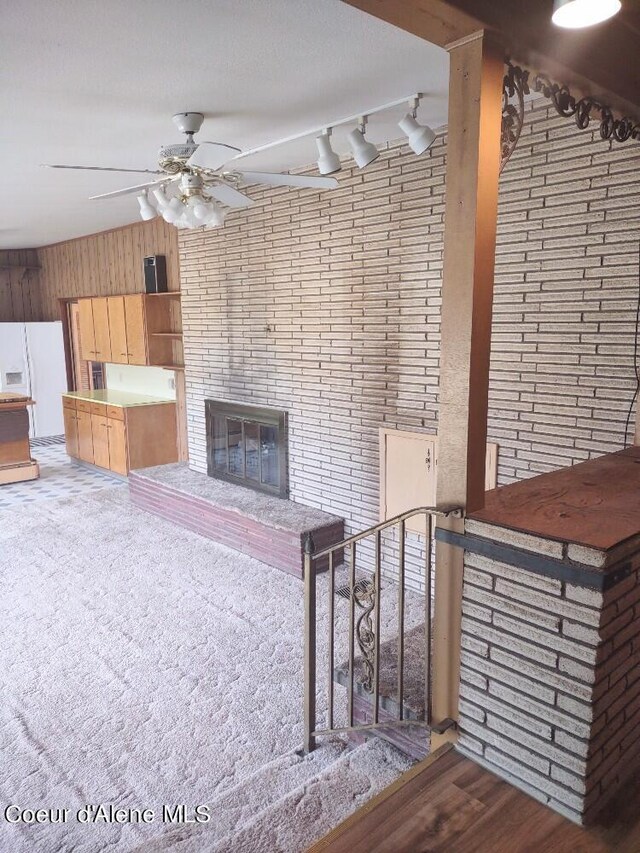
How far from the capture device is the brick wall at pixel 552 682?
62.8 inches

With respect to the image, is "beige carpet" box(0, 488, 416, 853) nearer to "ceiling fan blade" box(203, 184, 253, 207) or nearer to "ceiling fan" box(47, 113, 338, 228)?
"ceiling fan" box(47, 113, 338, 228)

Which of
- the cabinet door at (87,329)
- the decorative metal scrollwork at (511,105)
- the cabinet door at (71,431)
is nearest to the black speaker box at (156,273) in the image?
the cabinet door at (87,329)

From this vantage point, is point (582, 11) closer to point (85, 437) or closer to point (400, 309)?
point (400, 309)

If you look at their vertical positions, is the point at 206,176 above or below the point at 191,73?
below

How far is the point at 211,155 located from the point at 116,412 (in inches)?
174

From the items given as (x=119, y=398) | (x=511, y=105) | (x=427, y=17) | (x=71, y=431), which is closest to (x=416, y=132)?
(x=511, y=105)

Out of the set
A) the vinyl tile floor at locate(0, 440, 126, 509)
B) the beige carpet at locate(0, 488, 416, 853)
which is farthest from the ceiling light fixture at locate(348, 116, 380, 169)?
the vinyl tile floor at locate(0, 440, 126, 509)

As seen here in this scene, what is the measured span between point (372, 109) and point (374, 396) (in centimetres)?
172

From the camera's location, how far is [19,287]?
9.16 m

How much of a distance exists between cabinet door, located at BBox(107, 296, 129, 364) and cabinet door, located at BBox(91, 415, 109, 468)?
2.30 feet

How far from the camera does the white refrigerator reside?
28.0 feet

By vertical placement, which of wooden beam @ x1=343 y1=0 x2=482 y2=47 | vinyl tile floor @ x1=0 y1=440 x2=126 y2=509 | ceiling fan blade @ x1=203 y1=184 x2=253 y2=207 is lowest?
vinyl tile floor @ x1=0 y1=440 x2=126 y2=509

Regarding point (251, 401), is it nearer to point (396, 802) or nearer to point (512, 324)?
point (512, 324)

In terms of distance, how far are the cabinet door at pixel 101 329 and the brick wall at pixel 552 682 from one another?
6178mm
